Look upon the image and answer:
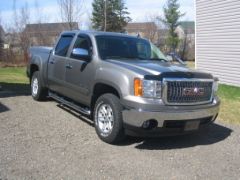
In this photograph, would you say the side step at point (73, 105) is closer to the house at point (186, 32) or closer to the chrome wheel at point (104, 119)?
the chrome wheel at point (104, 119)

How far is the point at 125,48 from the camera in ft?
24.2

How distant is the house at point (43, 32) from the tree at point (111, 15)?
→ 8.23 m

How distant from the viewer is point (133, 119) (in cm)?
574

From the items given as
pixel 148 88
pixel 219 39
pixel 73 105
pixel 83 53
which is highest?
pixel 219 39

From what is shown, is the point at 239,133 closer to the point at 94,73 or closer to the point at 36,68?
the point at 94,73

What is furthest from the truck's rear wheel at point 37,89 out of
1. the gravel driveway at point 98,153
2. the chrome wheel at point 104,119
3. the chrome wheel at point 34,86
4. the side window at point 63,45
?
the chrome wheel at point 104,119

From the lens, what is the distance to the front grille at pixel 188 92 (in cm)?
585

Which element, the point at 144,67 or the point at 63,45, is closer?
the point at 144,67

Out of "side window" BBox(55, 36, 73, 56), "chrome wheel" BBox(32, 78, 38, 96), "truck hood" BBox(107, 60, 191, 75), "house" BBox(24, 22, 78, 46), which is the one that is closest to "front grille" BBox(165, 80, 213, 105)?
"truck hood" BBox(107, 60, 191, 75)

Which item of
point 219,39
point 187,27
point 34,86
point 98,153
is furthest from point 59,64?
point 187,27

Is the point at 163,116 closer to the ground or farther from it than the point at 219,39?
closer to the ground

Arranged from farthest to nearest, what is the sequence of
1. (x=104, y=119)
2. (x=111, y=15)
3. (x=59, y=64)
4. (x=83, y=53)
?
(x=111, y=15), (x=59, y=64), (x=83, y=53), (x=104, y=119)

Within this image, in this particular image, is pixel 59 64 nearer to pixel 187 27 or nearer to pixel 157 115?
pixel 157 115

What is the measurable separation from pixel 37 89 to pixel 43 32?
21730mm
